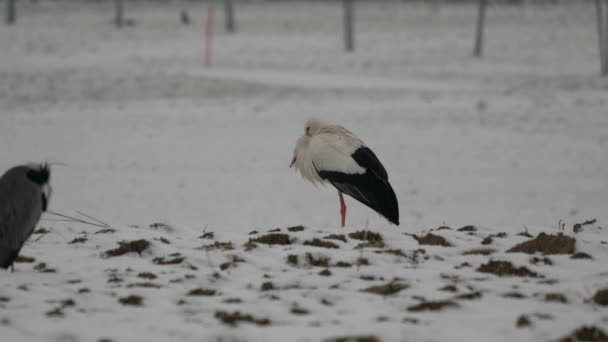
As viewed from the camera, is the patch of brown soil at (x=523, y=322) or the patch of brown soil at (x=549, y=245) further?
the patch of brown soil at (x=549, y=245)

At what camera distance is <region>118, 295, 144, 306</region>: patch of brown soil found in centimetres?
545

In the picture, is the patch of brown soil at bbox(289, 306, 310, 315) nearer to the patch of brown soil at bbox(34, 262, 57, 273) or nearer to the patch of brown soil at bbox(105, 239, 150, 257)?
the patch of brown soil at bbox(105, 239, 150, 257)

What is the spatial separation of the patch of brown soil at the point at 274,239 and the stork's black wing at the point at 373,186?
1008mm

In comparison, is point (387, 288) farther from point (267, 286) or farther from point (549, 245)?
point (549, 245)

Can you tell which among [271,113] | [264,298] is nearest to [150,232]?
[264,298]

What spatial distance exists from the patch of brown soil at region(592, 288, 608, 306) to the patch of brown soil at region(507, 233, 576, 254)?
1166 mm

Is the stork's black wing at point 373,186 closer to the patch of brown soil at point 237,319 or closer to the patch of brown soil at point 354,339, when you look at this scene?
the patch of brown soil at point 237,319

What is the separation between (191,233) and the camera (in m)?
7.79

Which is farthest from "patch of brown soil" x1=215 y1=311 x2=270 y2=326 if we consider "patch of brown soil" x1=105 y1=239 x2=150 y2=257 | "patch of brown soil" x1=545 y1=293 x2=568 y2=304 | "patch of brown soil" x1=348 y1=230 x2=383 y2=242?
"patch of brown soil" x1=348 y1=230 x2=383 y2=242

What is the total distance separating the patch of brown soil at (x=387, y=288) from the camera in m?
5.64

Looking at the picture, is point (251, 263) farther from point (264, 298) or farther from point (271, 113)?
point (271, 113)

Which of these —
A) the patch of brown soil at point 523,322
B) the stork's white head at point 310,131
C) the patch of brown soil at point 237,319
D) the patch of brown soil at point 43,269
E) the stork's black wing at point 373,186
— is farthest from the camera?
the stork's white head at point 310,131

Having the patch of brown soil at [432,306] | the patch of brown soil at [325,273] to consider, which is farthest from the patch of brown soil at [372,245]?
the patch of brown soil at [432,306]

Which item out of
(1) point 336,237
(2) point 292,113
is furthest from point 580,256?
(2) point 292,113
